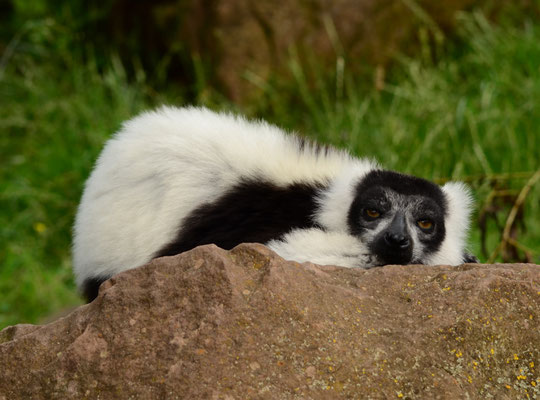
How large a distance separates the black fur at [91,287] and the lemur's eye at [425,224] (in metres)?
1.75

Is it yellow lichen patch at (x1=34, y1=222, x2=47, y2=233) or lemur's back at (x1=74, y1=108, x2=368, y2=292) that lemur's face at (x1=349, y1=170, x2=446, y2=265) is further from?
yellow lichen patch at (x1=34, y1=222, x2=47, y2=233)

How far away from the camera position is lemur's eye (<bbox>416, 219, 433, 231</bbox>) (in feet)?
14.1

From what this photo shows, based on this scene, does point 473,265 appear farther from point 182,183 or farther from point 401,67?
point 401,67

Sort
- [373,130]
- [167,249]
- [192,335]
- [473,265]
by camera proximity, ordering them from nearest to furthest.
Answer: [192,335]
[473,265]
[167,249]
[373,130]

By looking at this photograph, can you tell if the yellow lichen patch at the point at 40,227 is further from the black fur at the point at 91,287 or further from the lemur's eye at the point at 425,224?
the lemur's eye at the point at 425,224

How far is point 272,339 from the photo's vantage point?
271cm

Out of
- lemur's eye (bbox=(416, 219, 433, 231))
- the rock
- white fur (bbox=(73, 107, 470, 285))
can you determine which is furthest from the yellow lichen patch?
the rock

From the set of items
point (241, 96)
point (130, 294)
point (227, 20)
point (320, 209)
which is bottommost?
point (241, 96)

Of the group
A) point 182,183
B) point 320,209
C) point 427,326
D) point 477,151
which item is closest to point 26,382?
point 427,326

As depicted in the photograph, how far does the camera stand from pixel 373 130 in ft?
25.0

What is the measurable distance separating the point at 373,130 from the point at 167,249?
385 centimetres

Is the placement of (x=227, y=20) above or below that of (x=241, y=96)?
above

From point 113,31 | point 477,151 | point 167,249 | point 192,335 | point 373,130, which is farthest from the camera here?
point 113,31

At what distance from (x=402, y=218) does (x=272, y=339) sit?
1.64 meters
